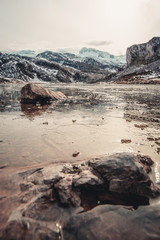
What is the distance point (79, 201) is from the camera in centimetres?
374

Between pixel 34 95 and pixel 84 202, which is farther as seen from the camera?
pixel 34 95

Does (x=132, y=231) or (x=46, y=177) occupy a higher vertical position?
(x=46, y=177)

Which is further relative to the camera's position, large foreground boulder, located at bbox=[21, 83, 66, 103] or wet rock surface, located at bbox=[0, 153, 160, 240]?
large foreground boulder, located at bbox=[21, 83, 66, 103]

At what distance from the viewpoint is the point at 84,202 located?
12.3ft

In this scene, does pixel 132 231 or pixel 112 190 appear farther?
pixel 112 190

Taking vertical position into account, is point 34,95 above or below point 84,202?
above

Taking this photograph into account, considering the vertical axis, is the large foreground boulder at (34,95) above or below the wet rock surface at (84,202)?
above

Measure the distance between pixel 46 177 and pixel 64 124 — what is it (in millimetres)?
6152

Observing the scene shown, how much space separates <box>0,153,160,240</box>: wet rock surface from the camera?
304 cm

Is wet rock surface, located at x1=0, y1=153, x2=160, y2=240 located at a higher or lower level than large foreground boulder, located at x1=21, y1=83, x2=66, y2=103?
lower

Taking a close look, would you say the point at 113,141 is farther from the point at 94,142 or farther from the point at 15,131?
the point at 15,131

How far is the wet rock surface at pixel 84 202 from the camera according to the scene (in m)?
3.04

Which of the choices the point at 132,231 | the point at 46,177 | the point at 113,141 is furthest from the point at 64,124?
the point at 132,231

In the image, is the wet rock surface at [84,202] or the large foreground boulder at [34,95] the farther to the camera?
the large foreground boulder at [34,95]
